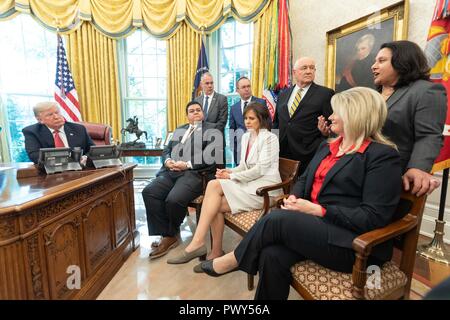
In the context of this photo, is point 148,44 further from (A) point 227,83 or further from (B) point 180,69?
(A) point 227,83

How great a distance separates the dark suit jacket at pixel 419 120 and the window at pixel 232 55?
3.17 meters

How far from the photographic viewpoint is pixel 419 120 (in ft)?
4.58

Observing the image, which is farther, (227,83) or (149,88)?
(149,88)

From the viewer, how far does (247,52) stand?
454 centimetres

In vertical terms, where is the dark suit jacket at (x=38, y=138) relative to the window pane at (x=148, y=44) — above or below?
below

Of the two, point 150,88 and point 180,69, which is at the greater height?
point 180,69

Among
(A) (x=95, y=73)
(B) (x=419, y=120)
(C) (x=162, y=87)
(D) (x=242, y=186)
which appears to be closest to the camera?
(B) (x=419, y=120)

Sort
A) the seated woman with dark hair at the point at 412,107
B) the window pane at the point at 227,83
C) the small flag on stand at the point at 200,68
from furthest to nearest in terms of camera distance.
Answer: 1. the window pane at the point at 227,83
2. the small flag on stand at the point at 200,68
3. the seated woman with dark hair at the point at 412,107

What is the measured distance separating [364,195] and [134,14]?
184 inches

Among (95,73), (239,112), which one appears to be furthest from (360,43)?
(95,73)

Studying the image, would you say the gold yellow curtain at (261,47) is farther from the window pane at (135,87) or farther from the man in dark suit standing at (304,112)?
the window pane at (135,87)

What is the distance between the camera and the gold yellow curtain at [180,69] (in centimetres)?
447

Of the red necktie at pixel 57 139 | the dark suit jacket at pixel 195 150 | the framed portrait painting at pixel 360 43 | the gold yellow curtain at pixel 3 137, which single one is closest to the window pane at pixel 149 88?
the gold yellow curtain at pixel 3 137

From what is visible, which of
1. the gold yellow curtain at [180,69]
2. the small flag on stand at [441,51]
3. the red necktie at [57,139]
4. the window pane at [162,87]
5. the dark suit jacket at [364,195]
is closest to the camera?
the dark suit jacket at [364,195]
